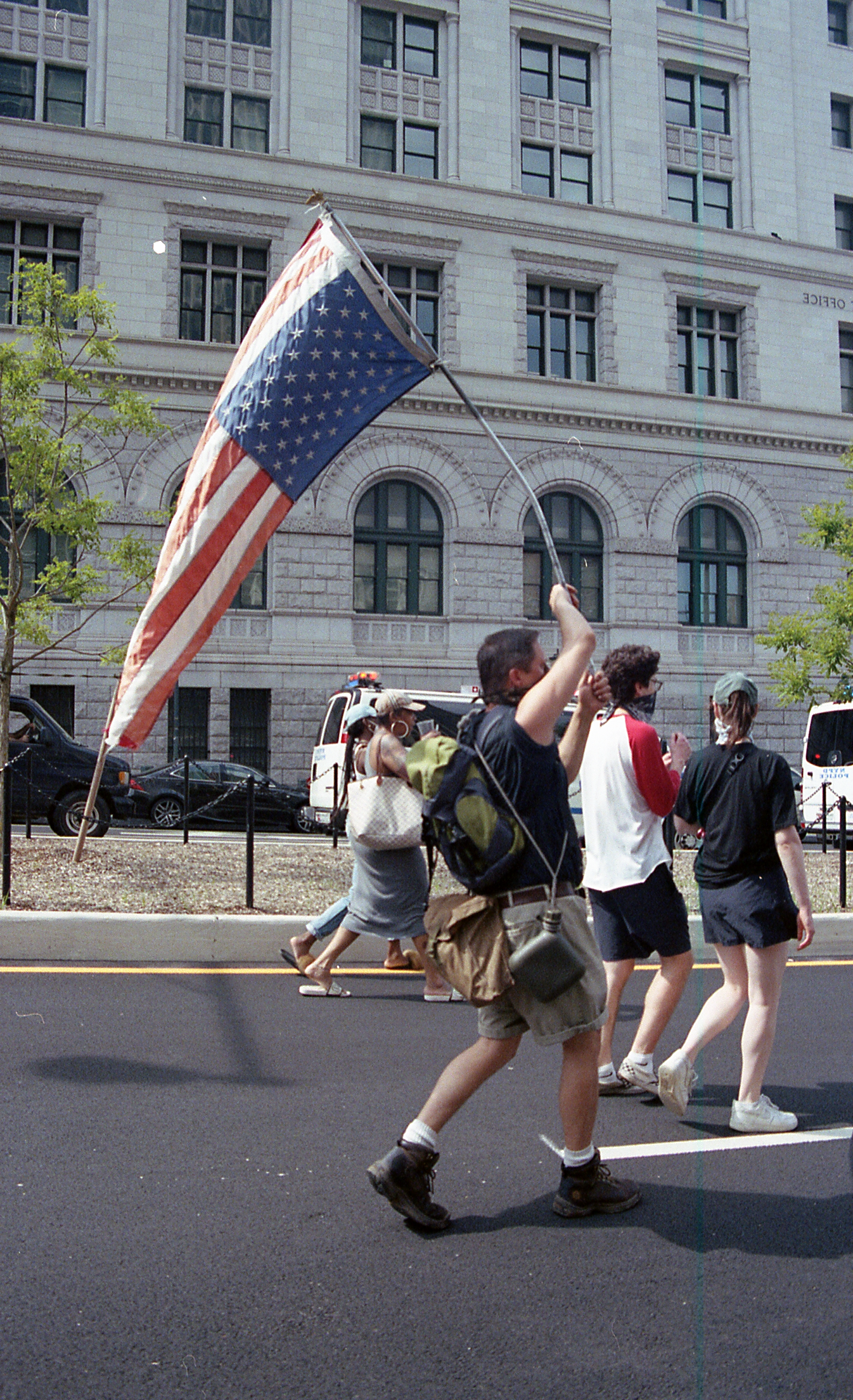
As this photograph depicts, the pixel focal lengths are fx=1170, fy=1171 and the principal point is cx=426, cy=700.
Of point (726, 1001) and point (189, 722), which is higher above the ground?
point (189, 722)

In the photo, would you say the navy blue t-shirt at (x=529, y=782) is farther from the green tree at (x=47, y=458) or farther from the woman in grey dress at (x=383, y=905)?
the green tree at (x=47, y=458)

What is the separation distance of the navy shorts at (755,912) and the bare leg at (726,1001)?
0.05m

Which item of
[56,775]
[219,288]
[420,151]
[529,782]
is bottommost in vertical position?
[529,782]

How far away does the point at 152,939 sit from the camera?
8312 millimetres

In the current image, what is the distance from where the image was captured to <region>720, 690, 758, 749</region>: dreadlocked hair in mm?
4789

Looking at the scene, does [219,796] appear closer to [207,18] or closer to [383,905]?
[383,905]

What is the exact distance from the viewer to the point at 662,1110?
16.6 feet

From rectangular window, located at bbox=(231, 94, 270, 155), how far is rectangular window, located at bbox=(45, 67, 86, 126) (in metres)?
3.51

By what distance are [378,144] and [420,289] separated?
3814 millimetres

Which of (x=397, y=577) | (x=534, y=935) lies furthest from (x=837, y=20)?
(x=534, y=935)

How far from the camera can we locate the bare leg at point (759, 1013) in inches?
184

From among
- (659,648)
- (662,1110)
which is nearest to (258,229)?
(659,648)

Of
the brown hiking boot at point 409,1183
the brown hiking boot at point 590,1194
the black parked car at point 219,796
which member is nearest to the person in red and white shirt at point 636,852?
the brown hiking boot at point 590,1194

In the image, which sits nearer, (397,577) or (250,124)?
(250,124)
